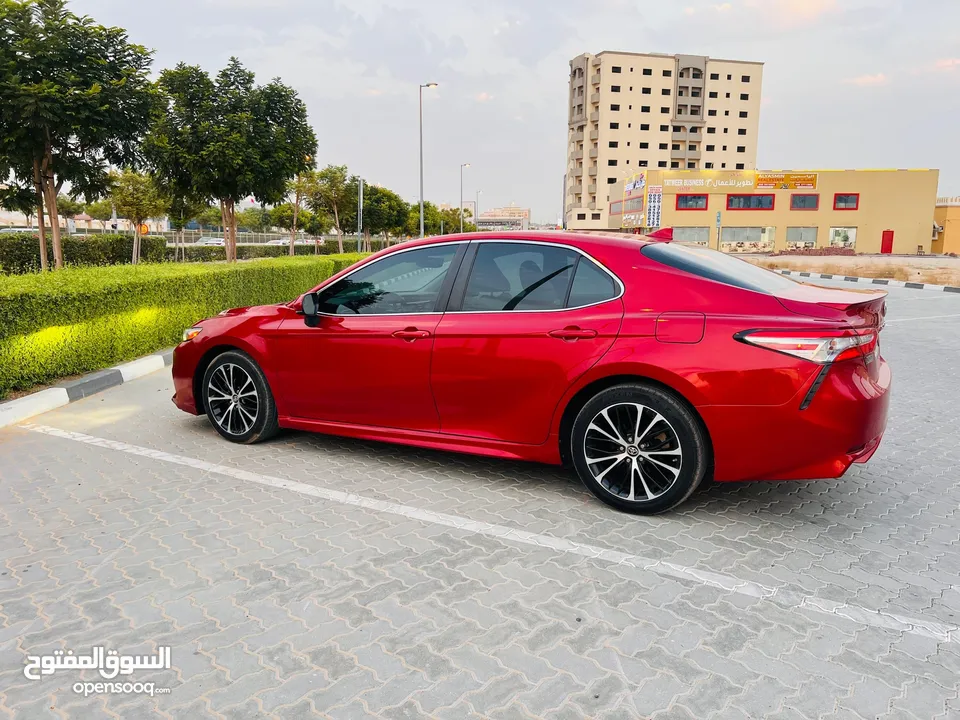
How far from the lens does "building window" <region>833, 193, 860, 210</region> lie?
6284 cm

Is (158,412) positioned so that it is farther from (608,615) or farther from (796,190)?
(796,190)

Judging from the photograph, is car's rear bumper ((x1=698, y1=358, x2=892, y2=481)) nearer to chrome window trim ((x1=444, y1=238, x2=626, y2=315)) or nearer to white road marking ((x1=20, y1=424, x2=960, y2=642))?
white road marking ((x1=20, y1=424, x2=960, y2=642))

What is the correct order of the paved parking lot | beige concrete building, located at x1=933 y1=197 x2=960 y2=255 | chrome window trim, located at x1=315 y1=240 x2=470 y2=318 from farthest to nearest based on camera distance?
beige concrete building, located at x1=933 y1=197 x2=960 y2=255 < chrome window trim, located at x1=315 y1=240 x2=470 y2=318 < the paved parking lot

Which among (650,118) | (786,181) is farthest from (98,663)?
(650,118)

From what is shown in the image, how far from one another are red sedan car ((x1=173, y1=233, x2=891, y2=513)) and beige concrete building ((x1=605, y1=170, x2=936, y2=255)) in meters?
57.1

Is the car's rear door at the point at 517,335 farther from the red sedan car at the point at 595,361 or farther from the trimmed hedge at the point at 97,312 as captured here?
the trimmed hedge at the point at 97,312

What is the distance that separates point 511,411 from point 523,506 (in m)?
0.56

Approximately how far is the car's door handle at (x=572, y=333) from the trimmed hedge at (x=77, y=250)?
17701 millimetres

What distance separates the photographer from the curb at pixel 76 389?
6.35 metres

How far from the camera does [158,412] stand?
669 cm

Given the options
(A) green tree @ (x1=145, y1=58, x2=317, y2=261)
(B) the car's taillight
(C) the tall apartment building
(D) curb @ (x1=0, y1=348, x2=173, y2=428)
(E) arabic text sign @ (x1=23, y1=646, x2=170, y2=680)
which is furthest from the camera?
(C) the tall apartment building

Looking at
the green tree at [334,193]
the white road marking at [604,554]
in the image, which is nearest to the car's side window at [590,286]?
the white road marking at [604,554]

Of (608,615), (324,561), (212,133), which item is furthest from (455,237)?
(212,133)

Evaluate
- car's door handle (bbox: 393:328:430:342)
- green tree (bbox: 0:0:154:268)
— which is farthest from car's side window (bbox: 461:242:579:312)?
green tree (bbox: 0:0:154:268)
